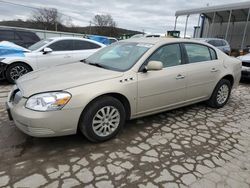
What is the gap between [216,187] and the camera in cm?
236

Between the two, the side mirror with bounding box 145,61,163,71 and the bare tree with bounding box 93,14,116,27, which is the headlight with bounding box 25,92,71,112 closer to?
the side mirror with bounding box 145,61,163,71

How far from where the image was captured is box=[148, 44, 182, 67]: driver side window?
3.67 m

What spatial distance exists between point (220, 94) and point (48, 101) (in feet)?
12.1

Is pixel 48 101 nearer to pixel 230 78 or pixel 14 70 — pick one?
pixel 230 78

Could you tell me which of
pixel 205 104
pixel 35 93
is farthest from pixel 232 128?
pixel 35 93

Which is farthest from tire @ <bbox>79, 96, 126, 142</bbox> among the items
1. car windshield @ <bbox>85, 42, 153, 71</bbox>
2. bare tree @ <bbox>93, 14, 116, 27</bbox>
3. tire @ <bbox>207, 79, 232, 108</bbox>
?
bare tree @ <bbox>93, 14, 116, 27</bbox>

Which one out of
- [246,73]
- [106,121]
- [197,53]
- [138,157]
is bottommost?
[138,157]

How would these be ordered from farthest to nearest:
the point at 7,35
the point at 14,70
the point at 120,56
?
the point at 7,35 < the point at 14,70 < the point at 120,56

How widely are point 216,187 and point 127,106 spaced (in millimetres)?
1596

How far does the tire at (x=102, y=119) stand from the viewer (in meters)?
2.93

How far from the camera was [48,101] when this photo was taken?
2.70m

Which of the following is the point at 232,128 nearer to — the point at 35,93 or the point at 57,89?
the point at 57,89

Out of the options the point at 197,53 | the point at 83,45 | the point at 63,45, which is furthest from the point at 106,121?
the point at 83,45

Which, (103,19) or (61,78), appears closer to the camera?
(61,78)
